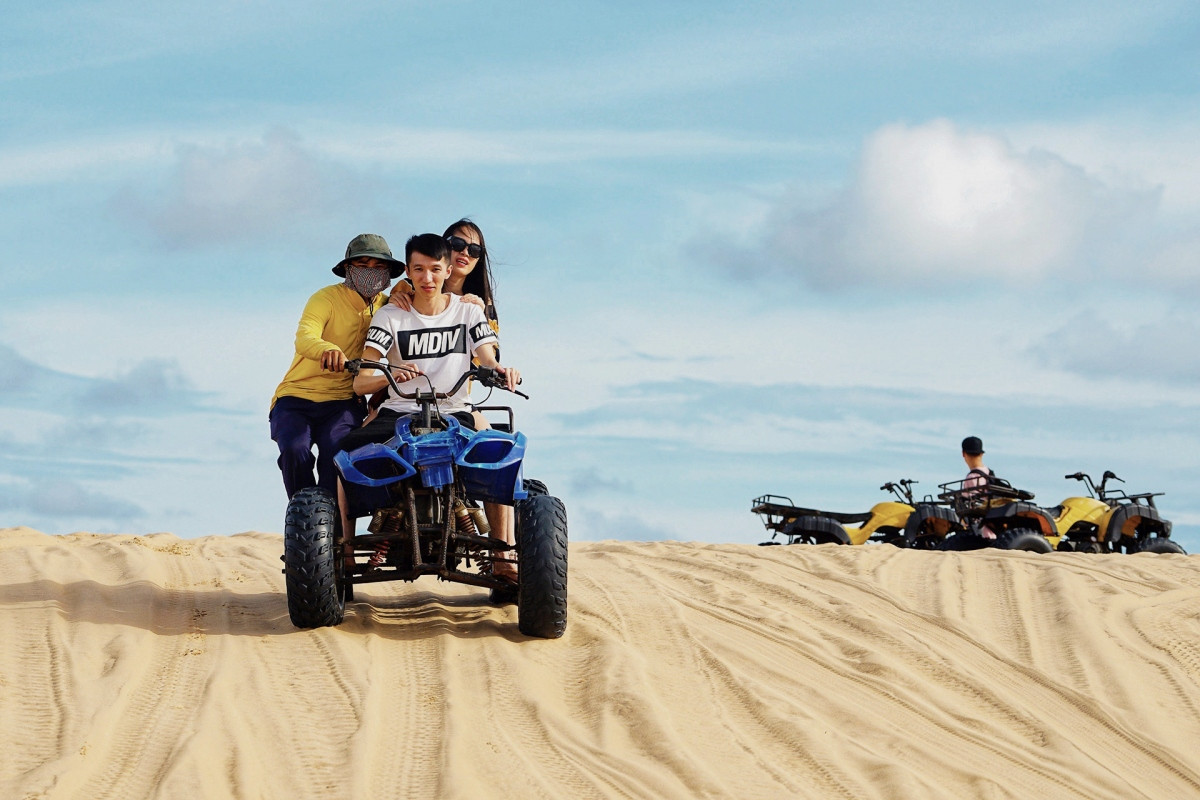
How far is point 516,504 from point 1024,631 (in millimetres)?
3476

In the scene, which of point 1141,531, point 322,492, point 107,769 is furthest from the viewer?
point 1141,531

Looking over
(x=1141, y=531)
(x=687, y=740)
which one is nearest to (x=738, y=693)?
(x=687, y=740)

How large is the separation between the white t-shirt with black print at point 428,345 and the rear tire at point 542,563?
2.74 ft

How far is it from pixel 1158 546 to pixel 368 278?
11830 millimetres

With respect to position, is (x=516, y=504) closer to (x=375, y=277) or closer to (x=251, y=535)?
(x=375, y=277)

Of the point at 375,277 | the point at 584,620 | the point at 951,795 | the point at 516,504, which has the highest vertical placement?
the point at 375,277

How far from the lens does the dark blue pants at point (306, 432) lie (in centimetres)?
799

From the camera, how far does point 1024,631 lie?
872 cm

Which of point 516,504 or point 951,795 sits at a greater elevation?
point 516,504

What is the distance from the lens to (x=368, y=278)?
26.8ft

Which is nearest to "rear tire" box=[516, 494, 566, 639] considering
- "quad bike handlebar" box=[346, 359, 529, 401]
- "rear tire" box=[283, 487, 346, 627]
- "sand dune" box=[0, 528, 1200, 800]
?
"sand dune" box=[0, 528, 1200, 800]

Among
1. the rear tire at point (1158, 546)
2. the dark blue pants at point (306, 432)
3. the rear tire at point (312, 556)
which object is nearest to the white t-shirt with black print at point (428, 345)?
the dark blue pants at point (306, 432)

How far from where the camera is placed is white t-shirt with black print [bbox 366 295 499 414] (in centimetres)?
769

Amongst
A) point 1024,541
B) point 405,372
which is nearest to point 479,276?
point 405,372
